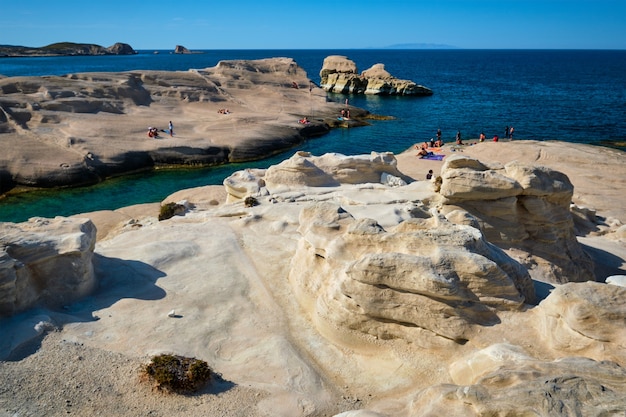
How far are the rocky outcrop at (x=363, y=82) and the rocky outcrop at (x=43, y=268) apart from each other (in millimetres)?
96244

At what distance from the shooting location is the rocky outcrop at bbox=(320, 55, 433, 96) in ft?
340

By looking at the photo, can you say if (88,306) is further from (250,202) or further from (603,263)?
(603,263)

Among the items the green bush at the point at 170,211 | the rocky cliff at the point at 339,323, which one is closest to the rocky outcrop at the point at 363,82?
the green bush at the point at 170,211

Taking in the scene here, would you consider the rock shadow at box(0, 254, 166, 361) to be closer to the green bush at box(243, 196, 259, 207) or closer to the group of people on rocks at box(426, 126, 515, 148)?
the green bush at box(243, 196, 259, 207)

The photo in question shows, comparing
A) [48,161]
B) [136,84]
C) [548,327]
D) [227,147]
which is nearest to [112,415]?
[548,327]

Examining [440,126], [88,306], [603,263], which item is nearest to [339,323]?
[88,306]

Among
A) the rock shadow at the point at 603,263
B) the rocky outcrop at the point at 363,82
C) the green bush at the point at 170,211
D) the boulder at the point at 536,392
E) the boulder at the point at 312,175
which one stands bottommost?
the rock shadow at the point at 603,263

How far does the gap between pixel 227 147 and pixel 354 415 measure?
43370mm

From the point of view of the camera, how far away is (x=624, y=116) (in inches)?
2778

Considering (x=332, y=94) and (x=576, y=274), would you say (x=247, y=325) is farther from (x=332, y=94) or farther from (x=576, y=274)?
(x=332, y=94)

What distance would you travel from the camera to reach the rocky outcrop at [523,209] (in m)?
19.4

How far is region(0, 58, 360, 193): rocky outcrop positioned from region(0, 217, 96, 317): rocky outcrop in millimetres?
28838

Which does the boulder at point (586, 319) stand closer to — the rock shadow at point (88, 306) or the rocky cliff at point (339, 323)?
the rocky cliff at point (339, 323)

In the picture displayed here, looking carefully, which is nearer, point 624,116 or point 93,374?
point 93,374
